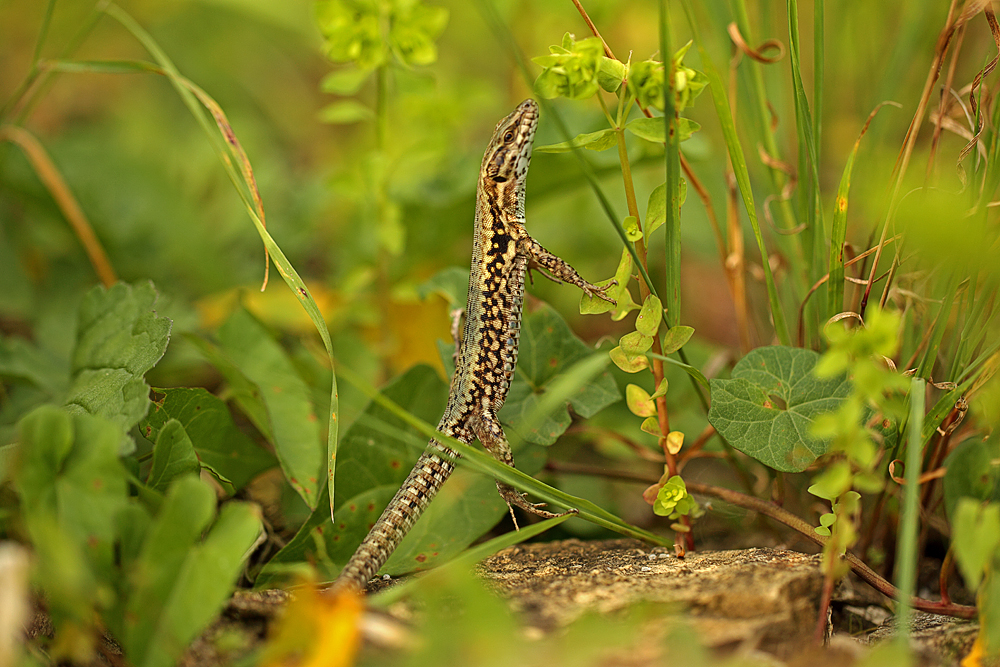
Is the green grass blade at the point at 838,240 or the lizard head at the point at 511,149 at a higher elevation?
the lizard head at the point at 511,149

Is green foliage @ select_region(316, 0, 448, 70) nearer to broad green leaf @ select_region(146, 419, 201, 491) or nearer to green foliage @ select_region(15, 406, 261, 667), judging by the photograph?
broad green leaf @ select_region(146, 419, 201, 491)

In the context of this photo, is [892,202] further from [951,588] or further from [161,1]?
[161,1]

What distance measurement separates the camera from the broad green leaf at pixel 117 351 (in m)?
1.96

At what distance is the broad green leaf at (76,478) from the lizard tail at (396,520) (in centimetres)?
57

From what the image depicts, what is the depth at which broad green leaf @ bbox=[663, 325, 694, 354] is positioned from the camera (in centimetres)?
198

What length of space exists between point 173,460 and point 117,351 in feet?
1.57

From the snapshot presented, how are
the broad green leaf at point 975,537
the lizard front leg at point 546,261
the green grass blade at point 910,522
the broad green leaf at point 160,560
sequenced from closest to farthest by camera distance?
the green grass blade at point 910,522 → the broad green leaf at point 975,537 → the broad green leaf at point 160,560 → the lizard front leg at point 546,261

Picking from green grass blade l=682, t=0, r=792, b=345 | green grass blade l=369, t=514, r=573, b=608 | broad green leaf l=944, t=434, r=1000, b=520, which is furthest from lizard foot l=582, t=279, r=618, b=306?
broad green leaf l=944, t=434, r=1000, b=520

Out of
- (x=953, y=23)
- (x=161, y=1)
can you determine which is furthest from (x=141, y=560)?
(x=161, y=1)

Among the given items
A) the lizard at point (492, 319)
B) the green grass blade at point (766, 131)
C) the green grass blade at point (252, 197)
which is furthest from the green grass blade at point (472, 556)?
the green grass blade at point (766, 131)

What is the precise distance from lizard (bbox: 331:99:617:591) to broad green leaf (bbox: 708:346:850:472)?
49 cm

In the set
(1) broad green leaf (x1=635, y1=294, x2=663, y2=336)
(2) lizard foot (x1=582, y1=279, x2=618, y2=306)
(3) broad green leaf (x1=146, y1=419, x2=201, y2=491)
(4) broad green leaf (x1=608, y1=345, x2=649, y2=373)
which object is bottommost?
(3) broad green leaf (x1=146, y1=419, x2=201, y2=491)

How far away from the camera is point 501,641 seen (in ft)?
4.20

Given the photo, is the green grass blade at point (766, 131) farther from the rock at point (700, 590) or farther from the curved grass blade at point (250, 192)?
the curved grass blade at point (250, 192)
